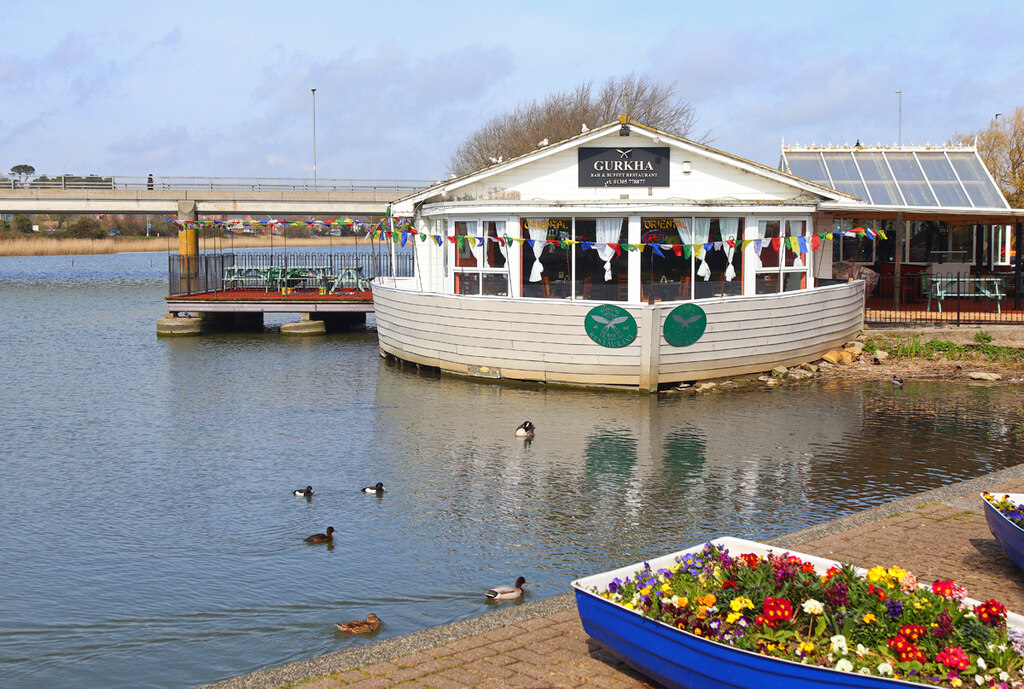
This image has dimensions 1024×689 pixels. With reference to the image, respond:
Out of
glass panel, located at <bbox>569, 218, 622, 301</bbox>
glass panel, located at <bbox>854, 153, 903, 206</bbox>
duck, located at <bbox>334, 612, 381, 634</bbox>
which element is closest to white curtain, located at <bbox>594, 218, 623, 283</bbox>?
glass panel, located at <bbox>569, 218, 622, 301</bbox>

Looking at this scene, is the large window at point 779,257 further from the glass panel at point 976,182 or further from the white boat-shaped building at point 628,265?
the glass panel at point 976,182

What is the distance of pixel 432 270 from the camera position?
26.7m

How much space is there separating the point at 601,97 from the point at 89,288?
113 ft

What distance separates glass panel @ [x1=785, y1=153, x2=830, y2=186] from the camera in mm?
28047

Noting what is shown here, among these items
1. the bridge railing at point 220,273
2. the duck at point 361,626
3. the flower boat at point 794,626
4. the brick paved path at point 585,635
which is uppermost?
the bridge railing at point 220,273

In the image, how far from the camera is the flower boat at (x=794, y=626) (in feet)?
19.0

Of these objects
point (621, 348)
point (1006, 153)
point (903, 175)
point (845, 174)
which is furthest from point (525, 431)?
point (1006, 153)

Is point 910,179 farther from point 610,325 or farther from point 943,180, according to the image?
point 610,325

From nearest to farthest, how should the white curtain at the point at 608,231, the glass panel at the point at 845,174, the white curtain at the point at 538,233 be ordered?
the white curtain at the point at 608,231 < the white curtain at the point at 538,233 < the glass panel at the point at 845,174

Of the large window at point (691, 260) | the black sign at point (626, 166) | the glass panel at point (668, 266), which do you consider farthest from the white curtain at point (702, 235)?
the black sign at point (626, 166)

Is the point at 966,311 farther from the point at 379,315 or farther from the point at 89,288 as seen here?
the point at 89,288

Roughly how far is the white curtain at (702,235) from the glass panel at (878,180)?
6421 millimetres

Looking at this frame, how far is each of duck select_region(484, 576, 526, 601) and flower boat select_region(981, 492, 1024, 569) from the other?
442 centimetres

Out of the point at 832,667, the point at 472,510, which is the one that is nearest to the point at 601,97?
the point at 472,510
